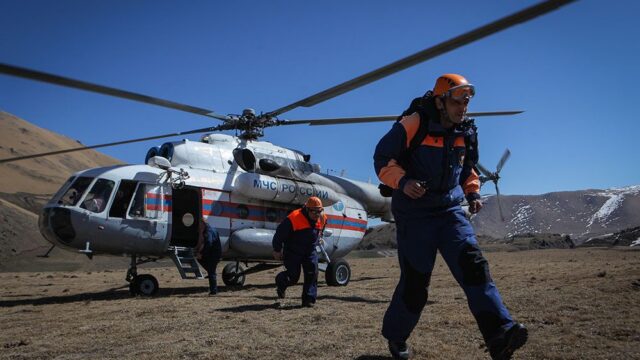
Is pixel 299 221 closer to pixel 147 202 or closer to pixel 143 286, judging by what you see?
pixel 143 286

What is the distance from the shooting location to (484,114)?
33.6ft

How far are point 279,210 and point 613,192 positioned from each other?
99.1 metres

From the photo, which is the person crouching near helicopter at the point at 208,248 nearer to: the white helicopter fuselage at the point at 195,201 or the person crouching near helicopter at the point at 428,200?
the white helicopter fuselage at the point at 195,201

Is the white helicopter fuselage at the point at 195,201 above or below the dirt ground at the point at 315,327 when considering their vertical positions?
above

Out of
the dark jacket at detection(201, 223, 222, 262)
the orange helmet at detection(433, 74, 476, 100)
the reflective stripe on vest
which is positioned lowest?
the dark jacket at detection(201, 223, 222, 262)

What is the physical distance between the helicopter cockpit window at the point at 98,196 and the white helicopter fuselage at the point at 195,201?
0.06ft

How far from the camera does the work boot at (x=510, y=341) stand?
10.2 ft

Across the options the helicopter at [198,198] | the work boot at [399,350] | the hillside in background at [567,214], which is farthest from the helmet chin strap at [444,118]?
the hillside in background at [567,214]

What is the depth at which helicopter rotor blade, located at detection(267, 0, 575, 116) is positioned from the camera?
4066 millimetres

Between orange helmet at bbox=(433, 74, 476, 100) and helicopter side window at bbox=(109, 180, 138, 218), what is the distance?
7595 millimetres

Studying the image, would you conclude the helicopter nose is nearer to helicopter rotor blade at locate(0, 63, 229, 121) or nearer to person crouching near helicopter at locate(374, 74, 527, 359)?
helicopter rotor blade at locate(0, 63, 229, 121)

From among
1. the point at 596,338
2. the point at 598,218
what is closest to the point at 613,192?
the point at 598,218

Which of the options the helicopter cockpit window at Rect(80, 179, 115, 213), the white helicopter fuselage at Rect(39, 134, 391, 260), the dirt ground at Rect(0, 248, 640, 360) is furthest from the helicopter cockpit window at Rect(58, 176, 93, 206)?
the dirt ground at Rect(0, 248, 640, 360)

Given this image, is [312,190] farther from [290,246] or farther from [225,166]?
[290,246]
